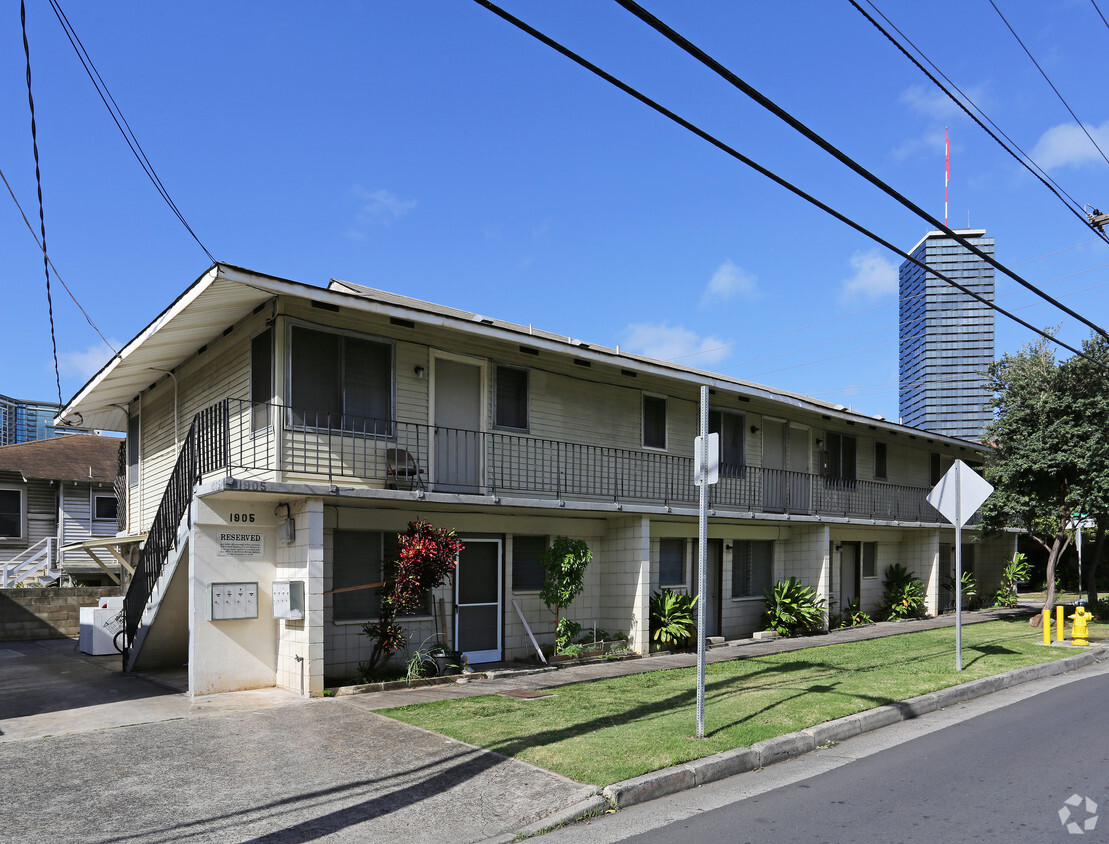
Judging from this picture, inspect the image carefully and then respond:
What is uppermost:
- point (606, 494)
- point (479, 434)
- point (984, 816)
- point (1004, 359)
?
point (1004, 359)

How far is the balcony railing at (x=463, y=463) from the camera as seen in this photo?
40.5ft

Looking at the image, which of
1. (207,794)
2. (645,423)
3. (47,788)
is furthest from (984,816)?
(645,423)

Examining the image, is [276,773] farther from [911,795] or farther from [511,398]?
[511,398]

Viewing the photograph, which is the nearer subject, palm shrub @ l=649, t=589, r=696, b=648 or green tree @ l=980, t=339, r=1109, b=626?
palm shrub @ l=649, t=589, r=696, b=648

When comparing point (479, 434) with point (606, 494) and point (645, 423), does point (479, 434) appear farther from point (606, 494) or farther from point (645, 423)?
point (645, 423)

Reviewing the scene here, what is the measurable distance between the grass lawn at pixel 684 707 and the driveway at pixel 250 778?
0.47m

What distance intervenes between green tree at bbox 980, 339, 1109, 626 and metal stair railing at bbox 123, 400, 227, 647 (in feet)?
59.1

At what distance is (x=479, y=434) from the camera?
47.7 ft

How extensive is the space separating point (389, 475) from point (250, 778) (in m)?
6.16

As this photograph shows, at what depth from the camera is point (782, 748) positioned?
8094 millimetres

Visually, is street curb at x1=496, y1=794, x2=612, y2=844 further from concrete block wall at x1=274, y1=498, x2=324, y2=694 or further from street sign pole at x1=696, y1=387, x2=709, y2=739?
concrete block wall at x1=274, y1=498, x2=324, y2=694

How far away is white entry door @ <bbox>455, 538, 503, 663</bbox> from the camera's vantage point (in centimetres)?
1443

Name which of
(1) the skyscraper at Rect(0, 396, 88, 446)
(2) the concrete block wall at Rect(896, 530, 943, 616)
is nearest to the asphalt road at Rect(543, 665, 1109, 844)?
(2) the concrete block wall at Rect(896, 530, 943, 616)

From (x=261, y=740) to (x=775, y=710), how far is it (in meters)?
5.66
